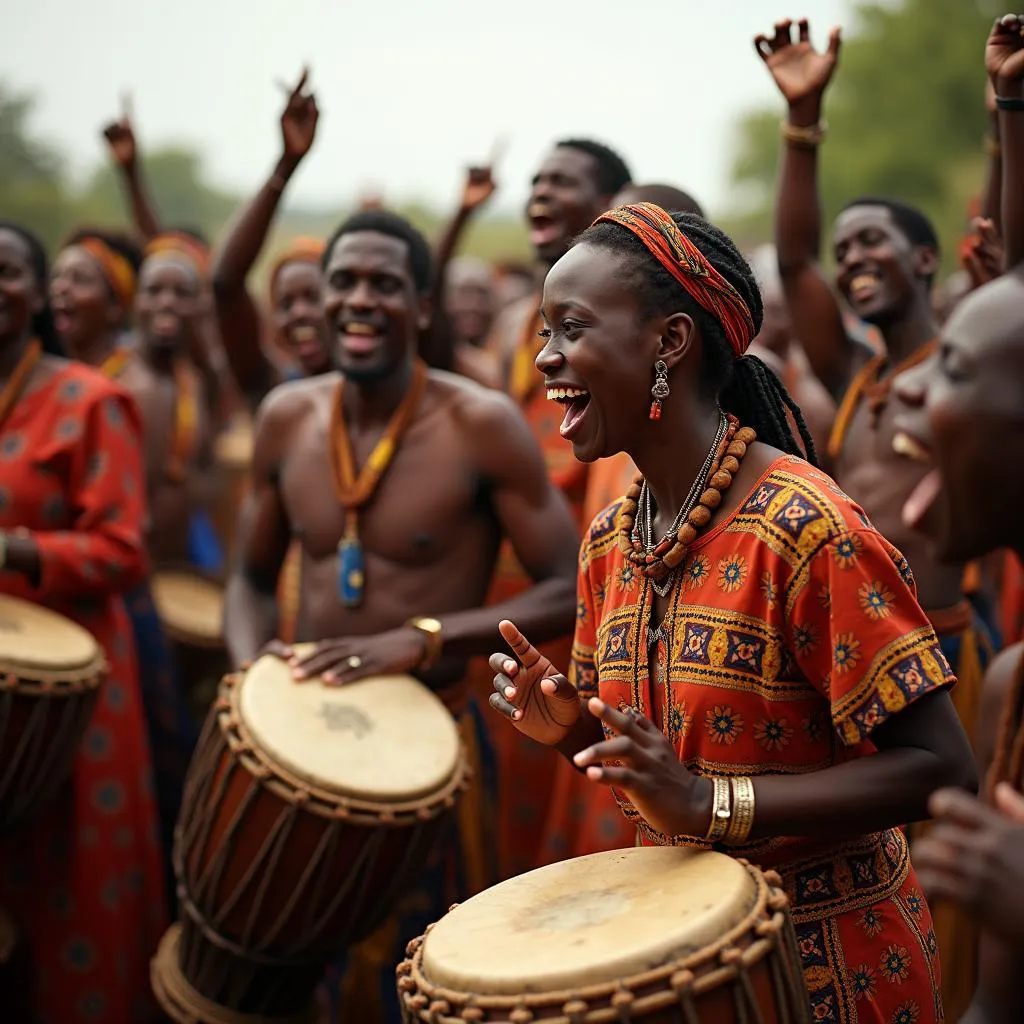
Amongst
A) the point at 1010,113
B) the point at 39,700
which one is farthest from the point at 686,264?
the point at 39,700

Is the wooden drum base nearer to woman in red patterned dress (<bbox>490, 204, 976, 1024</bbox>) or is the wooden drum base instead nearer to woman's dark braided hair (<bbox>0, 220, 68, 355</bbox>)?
woman in red patterned dress (<bbox>490, 204, 976, 1024</bbox>)

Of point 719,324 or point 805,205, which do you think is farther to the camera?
point 805,205

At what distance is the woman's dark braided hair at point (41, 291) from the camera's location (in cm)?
540

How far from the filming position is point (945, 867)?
5.89 ft

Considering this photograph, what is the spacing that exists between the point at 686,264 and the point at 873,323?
280 cm

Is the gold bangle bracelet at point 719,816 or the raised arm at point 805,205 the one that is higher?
the raised arm at point 805,205

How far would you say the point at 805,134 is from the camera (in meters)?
4.63

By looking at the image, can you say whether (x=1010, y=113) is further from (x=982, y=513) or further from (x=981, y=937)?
(x=981, y=937)

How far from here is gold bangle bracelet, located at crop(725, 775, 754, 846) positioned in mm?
2371

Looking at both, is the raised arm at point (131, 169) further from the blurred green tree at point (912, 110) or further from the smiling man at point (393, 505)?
the blurred green tree at point (912, 110)

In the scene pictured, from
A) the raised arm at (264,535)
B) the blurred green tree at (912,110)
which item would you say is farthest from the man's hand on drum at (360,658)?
the blurred green tree at (912,110)

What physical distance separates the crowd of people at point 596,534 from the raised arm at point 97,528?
15 millimetres

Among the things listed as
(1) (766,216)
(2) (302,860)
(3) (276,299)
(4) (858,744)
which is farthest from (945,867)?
(1) (766,216)

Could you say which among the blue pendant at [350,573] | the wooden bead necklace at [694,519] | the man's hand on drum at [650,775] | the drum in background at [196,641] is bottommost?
the drum in background at [196,641]
